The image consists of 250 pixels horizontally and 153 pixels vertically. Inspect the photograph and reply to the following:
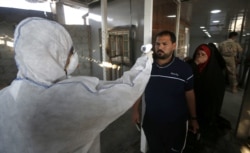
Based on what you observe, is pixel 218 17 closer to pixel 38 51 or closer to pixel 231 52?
pixel 231 52

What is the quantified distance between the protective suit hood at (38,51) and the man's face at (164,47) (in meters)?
0.93

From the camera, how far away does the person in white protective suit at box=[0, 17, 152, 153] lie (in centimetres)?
53

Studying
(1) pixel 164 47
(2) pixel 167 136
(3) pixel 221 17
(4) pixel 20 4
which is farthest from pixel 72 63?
(4) pixel 20 4

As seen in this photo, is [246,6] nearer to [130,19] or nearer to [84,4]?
[130,19]

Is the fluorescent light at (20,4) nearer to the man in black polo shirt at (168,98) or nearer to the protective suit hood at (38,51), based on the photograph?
the man in black polo shirt at (168,98)

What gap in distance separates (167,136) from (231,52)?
9.25 ft

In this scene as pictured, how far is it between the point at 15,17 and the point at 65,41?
4673mm

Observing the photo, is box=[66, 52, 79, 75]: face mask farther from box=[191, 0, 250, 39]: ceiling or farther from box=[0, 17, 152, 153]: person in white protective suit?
box=[191, 0, 250, 39]: ceiling

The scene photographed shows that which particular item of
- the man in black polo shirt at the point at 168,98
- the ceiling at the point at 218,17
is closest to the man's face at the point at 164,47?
the man in black polo shirt at the point at 168,98

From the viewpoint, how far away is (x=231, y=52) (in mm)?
3180

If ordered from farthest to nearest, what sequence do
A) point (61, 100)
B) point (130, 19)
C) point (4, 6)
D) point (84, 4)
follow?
point (84, 4) → point (4, 6) → point (130, 19) → point (61, 100)

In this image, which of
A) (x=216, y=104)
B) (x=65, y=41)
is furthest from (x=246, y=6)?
(x=65, y=41)

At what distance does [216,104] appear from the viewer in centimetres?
194

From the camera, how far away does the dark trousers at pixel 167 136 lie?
4.34ft
